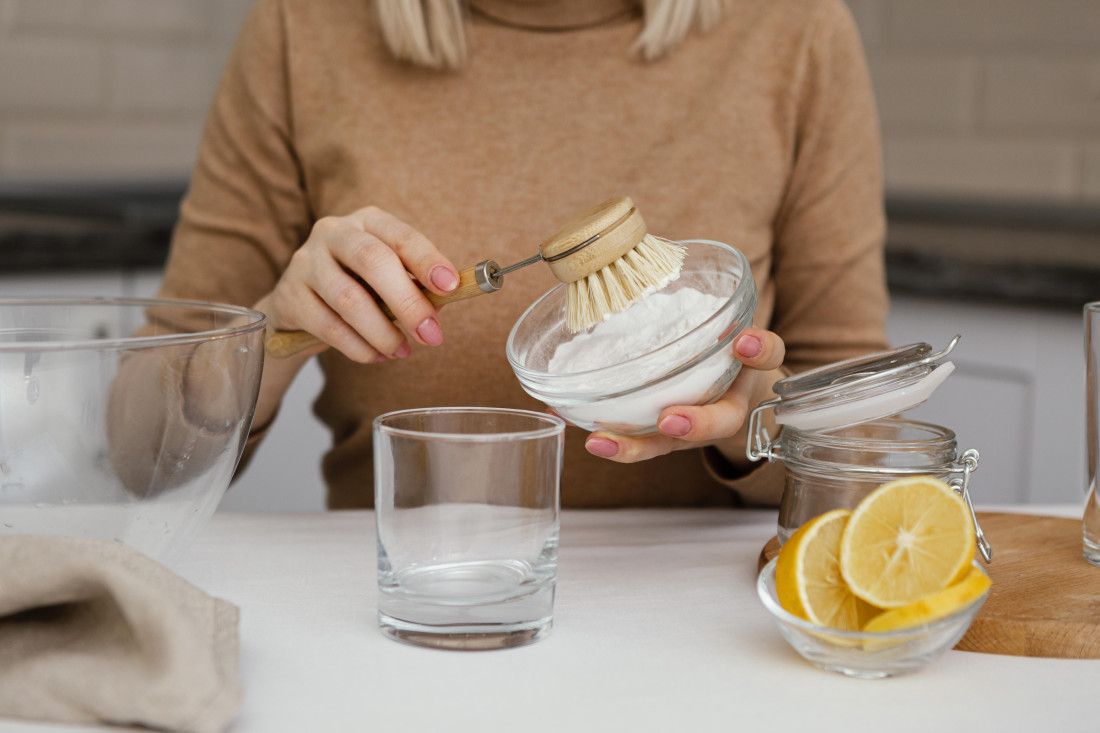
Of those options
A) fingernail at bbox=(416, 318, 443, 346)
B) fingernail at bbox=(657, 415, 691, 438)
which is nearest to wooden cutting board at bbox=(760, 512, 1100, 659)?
fingernail at bbox=(657, 415, 691, 438)

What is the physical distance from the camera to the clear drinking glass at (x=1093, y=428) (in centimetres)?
69

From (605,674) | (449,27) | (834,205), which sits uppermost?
(449,27)

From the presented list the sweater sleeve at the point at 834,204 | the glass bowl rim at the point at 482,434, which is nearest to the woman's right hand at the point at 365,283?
the glass bowl rim at the point at 482,434

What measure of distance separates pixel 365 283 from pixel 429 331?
0.26ft

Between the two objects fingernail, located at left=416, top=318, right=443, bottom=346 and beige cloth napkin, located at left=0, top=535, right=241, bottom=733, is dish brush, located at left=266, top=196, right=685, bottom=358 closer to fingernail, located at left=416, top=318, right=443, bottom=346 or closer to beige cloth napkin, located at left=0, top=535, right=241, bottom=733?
fingernail, located at left=416, top=318, right=443, bottom=346

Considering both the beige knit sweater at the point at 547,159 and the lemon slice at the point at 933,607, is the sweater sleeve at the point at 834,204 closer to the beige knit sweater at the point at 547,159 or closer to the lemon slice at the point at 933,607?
the beige knit sweater at the point at 547,159

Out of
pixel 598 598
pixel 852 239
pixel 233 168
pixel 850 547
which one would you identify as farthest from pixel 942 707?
pixel 233 168

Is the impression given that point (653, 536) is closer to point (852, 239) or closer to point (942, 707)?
point (942, 707)

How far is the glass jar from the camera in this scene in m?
0.65

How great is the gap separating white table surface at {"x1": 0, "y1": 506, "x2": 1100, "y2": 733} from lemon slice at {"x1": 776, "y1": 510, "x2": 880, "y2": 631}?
3cm

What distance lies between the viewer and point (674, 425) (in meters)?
0.64

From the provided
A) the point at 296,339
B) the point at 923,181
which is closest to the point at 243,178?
the point at 296,339

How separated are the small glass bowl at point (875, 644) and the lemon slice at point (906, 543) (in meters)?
0.02

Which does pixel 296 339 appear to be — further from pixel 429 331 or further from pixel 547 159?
pixel 547 159
